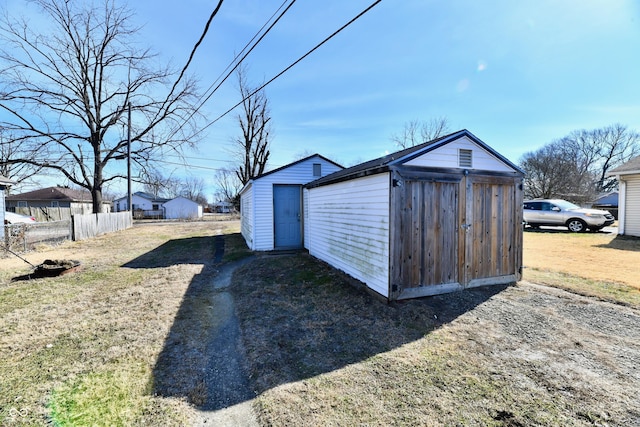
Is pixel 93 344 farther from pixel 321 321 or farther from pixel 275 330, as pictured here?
pixel 321 321

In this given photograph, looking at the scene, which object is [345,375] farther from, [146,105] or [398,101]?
[146,105]

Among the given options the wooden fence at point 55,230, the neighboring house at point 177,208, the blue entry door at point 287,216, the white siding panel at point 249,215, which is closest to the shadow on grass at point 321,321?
the blue entry door at point 287,216

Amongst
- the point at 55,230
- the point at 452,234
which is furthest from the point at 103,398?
the point at 55,230

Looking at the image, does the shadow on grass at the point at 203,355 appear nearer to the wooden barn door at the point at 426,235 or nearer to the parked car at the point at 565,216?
the wooden barn door at the point at 426,235

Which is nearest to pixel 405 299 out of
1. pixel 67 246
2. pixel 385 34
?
pixel 385 34

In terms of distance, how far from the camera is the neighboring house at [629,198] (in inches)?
418

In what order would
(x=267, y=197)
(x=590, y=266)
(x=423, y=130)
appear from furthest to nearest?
(x=423, y=130), (x=267, y=197), (x=590, y=266)

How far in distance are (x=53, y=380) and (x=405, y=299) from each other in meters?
4.40

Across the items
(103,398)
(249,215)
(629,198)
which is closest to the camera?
(103,398)

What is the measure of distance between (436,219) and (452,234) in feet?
1.47

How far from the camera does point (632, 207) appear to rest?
1077 cm

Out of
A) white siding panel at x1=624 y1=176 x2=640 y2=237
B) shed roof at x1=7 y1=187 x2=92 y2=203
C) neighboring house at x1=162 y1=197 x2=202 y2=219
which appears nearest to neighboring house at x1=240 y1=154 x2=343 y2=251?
white siding panel at x1=624 y1=176 x2=640 y2=237

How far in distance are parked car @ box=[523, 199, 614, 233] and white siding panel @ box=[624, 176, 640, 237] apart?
1.57m

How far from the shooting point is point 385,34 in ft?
16.7
